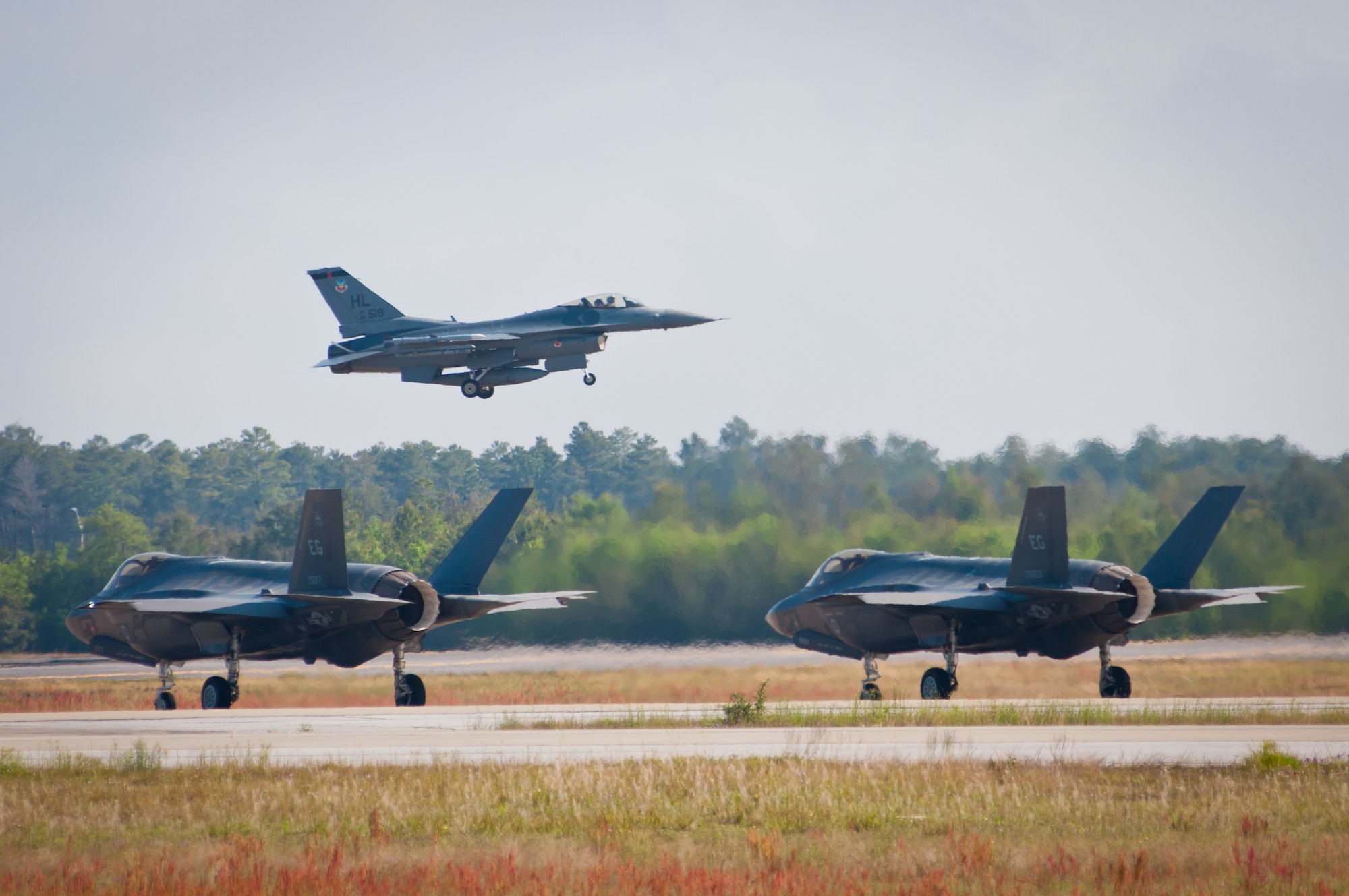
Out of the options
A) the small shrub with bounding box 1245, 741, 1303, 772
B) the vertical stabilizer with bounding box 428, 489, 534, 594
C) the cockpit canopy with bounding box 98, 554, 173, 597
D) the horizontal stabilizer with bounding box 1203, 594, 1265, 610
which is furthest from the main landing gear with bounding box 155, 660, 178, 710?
the small shrub with bounding box 1245, 741, 1303, 772

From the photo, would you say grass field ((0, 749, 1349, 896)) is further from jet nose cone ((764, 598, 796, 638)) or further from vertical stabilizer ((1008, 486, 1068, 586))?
jet nose cone ((764, 598, 796, 638))

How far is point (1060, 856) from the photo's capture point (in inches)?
411

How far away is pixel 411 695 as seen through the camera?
27.9 metres

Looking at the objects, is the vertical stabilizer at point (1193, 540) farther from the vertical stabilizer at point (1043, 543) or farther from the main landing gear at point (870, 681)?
the main landing gear at point (870, 681)

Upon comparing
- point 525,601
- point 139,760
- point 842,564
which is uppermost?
point 842,564

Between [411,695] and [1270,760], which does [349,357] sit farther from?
[1270,760]

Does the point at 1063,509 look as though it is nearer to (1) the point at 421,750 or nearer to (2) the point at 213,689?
(1) the point at 421,750

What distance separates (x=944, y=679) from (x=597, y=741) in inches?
400

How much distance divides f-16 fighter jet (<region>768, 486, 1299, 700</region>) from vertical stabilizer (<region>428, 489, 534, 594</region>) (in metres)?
6.27

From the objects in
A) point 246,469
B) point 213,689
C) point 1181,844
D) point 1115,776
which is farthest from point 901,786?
point 246,469

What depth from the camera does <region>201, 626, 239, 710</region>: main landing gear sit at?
2756cm

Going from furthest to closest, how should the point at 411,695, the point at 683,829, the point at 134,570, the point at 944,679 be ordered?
the point at 134,570
the point at 411,695
the point at 944,679
the point at 683,829

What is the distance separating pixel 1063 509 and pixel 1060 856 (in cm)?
1599

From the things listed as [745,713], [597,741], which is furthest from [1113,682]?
[597,741]
